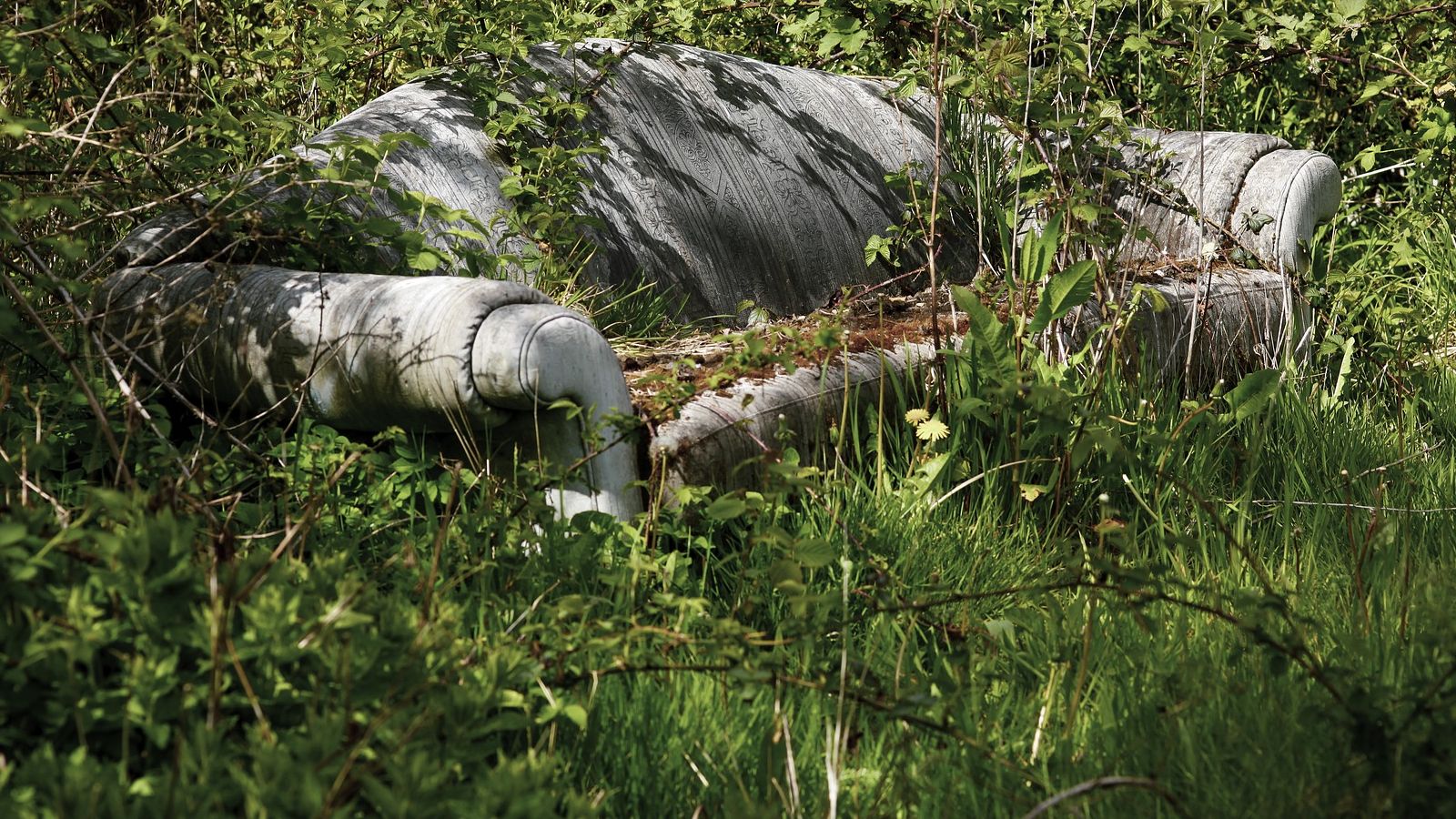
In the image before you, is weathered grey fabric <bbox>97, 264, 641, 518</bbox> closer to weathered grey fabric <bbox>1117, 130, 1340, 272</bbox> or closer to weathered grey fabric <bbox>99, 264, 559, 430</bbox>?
weathered grey fabric <bbox>99, 264, 559, 430</bbox>

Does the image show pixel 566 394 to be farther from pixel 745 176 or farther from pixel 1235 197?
pixel 1235 197

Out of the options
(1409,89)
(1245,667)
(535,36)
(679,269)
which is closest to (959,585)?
(1245,667)

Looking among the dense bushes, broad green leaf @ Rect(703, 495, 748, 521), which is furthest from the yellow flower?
broad green leaf @ Rect(703, 495, 748, 521)

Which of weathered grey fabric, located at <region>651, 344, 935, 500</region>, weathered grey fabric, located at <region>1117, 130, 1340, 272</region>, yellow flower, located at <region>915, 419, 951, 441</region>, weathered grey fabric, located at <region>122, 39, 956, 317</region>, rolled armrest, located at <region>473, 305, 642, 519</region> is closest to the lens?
rolled armrest, located at <region>473, 305, 642, 519</region>

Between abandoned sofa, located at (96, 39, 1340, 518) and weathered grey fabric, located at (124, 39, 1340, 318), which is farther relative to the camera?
weathered grey fabric, located at (124, 39, 1340, 318)

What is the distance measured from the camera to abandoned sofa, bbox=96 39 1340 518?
6.73 ft

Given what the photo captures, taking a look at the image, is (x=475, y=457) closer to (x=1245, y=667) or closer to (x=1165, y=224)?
(x=1245, y=667)

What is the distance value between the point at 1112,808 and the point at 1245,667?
18.8 inches

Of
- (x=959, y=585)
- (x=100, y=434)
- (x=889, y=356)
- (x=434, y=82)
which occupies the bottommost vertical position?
(x=959, y=585)

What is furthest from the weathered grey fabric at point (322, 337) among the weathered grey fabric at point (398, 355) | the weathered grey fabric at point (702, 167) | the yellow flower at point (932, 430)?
the yellow flower at point (932, 430)

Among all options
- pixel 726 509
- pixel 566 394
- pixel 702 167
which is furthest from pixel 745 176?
pixel 726 509

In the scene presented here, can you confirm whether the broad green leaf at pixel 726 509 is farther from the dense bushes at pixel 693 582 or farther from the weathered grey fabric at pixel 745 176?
the weathered grey fabric at pixel 745 176

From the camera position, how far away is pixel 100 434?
82.1 inches

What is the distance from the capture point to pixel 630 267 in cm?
313
